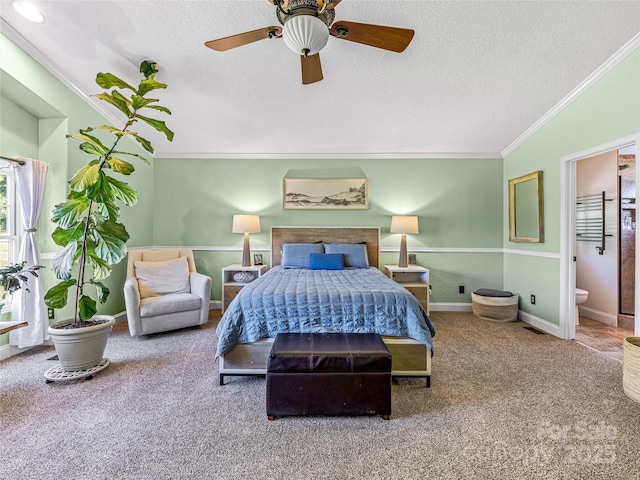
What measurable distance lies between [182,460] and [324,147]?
3839 millimetres

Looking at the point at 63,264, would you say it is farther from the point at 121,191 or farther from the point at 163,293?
the point at 163,293

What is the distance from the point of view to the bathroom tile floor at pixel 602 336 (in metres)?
2.94

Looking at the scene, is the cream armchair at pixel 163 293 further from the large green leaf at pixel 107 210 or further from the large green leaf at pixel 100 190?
the large green leaf at pixel 100 190

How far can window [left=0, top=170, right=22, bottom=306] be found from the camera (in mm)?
2732

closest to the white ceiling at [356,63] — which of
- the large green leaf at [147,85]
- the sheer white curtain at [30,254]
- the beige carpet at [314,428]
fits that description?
the large green leaf at [147,85]

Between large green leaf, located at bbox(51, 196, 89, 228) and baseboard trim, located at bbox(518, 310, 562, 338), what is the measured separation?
487 cm

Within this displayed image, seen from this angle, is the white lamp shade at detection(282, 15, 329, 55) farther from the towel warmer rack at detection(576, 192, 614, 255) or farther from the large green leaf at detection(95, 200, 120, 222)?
the towel warmer rack at detection(576, 192, 614, 255)

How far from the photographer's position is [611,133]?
104 inches

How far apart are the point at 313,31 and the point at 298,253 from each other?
2858mm

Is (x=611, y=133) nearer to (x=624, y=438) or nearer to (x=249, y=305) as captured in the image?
(x=624, y=438)

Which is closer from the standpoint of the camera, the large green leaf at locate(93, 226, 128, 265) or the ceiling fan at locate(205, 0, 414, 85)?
the ceiling fan at locate(205, 0, 414, 85)

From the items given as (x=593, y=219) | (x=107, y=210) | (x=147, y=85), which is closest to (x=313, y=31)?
(x=147, y=85)

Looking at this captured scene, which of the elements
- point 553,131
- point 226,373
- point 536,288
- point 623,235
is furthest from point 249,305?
point 623,235

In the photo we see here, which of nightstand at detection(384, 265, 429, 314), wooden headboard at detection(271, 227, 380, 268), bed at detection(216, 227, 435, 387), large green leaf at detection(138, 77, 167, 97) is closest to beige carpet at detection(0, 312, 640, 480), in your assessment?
bed at detection(216, 227, 435, 387)
